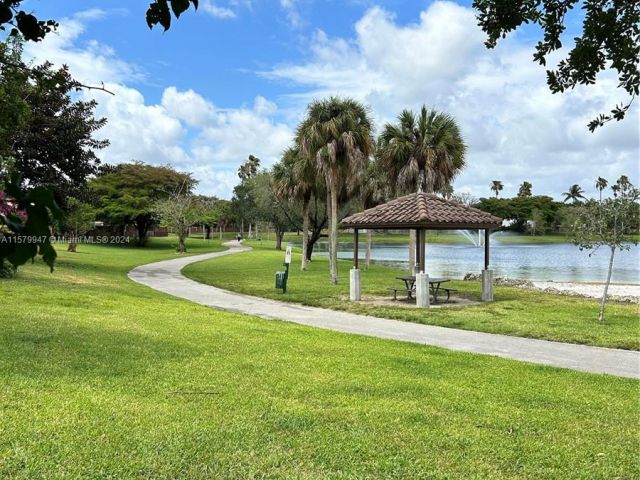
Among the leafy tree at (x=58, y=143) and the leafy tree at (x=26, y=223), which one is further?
the leafy tree at (x=58, y=143)

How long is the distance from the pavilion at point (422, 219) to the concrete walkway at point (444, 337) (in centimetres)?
318

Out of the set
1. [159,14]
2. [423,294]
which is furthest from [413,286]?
[159,14]

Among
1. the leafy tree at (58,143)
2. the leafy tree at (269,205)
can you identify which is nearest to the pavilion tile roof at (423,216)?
the leafy tree at (58,143)

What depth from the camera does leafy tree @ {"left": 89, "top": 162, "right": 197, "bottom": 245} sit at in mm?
54875

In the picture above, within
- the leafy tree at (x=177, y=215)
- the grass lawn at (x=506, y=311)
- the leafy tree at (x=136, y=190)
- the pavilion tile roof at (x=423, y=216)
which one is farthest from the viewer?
the leafy tree at (x=136, y=190)

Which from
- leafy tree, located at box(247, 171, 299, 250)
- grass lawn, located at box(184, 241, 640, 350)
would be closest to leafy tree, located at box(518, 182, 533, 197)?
leafy tree, located at box(247, 171, 299, 250)

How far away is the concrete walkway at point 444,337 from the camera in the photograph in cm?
884

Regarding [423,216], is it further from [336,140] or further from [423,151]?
[423,151]

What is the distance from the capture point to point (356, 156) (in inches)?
862

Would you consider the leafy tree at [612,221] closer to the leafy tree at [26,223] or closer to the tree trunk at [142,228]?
the leafy tree at [26,223]

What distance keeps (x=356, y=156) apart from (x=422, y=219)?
242 inches

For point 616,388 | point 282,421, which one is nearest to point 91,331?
point 282,421

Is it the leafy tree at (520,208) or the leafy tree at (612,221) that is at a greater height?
the leafy tree at (520,208)

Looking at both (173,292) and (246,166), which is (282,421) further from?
(246,166)
